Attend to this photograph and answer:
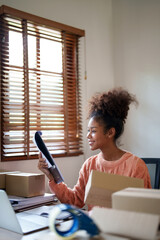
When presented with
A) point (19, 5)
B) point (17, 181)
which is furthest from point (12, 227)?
point (19, 5)

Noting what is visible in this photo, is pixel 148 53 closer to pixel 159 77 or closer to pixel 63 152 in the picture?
pixel 159 77

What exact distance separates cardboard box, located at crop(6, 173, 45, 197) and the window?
50 cm

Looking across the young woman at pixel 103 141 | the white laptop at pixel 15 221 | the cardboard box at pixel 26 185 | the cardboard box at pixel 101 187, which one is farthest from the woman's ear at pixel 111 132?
the cardboard box at pixel 101 187

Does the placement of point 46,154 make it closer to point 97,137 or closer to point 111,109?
point 97,137

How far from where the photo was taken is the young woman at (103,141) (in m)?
1.92

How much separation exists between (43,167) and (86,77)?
4.73 feet

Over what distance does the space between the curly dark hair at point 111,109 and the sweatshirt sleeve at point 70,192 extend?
14.6 inches

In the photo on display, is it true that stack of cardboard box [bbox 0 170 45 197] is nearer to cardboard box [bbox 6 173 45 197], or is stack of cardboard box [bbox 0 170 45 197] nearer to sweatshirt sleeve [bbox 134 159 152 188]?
cardboard box [bbox 6 173 45 197]

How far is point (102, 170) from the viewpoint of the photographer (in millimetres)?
1946

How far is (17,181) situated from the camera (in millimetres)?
1852

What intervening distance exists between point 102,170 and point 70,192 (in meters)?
0.25

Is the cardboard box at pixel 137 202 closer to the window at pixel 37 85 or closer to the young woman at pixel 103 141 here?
the young woman at pixel 103 141

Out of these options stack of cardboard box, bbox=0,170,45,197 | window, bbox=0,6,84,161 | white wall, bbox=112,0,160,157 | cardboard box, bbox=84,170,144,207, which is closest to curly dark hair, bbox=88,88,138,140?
stack of cardboard box, bbox=0,170,45,197

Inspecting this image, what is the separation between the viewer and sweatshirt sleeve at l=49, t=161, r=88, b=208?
1901 millimetres
